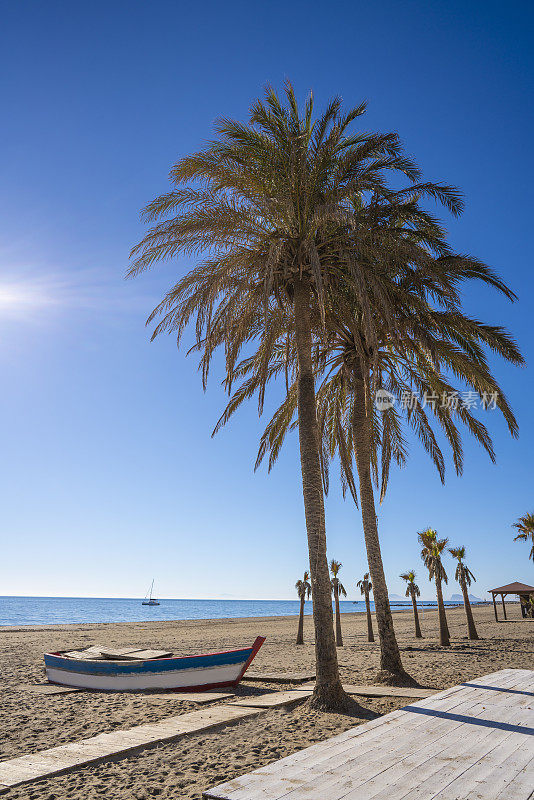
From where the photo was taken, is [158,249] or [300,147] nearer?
[300,147]

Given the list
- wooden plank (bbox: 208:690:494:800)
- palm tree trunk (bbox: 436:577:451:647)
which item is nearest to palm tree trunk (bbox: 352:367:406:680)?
wooden plank (bbox: 208:690:494:800)

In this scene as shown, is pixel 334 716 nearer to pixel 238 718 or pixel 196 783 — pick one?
pixel 238 718

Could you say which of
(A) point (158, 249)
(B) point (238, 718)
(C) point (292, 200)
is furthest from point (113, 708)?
(C) point (292, 200)

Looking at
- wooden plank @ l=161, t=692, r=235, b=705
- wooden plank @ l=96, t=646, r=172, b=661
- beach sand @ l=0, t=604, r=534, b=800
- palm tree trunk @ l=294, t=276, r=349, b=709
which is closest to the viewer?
beach sand @ l=0, t=604, r=534, b=800

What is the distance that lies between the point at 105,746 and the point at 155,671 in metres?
5.94

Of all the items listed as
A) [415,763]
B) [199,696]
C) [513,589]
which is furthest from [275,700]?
[513,589]

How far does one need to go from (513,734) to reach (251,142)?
1113 cm

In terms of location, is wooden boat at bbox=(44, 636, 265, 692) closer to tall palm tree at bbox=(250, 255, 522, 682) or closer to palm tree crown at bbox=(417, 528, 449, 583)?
tall palm tree at bbox=(250, 255, 522, 682)

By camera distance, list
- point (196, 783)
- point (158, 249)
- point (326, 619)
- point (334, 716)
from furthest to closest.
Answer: point (158, 249) < point (326, 619) < point (334, 716) < point (196, 783)

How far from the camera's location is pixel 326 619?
975 cm

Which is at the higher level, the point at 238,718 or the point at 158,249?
the point at 158,249

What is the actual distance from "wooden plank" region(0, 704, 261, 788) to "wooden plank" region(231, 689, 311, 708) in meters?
0.34

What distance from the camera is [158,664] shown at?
43.2ft

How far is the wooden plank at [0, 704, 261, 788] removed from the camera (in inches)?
258
